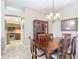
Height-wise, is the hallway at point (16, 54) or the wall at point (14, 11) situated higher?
the wall at point (14, 11)

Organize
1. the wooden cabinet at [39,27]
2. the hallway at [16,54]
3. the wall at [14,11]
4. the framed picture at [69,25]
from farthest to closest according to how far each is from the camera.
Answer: the wooden cabinet at [39,27]
the wall at [14,11]
the framed picture at [69,25]
the hallway at [16,54]

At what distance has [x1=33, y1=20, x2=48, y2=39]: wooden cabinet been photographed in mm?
6114

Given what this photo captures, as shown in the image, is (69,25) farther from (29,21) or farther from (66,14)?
(29,21)

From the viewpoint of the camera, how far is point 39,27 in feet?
21.0

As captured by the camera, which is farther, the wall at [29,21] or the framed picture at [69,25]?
the wall at [29,21]

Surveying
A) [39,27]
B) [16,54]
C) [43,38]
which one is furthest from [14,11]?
[43,38]

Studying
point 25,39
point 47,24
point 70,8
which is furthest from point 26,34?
point 70,8

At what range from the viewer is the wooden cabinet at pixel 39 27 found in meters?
6.11

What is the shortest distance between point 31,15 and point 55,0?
2.04m

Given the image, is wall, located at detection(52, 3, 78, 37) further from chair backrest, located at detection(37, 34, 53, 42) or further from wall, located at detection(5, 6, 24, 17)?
wall, located at detection(5, 6, 24, 17)

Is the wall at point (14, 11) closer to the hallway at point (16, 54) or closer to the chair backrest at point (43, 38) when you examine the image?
the hallway at point (16, 54)

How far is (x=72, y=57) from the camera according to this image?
2844 mm

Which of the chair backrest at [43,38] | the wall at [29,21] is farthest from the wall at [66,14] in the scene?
the chair backrest at [43,38]

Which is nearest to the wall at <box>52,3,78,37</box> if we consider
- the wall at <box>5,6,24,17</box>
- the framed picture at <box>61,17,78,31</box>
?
the framed picture at <box>61,17,78,31</box>
